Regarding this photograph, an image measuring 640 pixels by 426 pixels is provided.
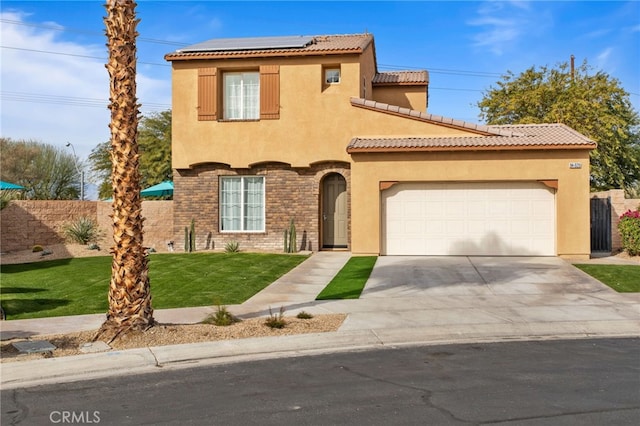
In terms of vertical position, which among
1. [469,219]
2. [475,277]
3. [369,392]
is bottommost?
[369,392]

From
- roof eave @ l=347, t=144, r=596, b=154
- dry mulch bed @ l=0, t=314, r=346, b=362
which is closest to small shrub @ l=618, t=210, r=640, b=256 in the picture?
roof eave @ l=347, t=144, r=596, b=154

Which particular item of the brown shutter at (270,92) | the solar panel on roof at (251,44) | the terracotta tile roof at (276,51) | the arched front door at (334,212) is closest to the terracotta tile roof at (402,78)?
the terracotta tile roof at (276,51)

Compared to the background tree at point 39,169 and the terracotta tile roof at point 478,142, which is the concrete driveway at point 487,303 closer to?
the terracotta tile roof at point 478,142

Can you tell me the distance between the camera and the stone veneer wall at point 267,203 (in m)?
21.7

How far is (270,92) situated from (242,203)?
4.02 m

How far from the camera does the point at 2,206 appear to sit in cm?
2214

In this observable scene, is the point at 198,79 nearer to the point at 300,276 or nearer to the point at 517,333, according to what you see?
the point at 300,276

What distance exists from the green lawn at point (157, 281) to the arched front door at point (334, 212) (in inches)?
92.1

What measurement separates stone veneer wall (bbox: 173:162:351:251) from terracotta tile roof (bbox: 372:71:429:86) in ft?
20.1

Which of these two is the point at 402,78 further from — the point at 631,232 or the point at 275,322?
the point at 275,322

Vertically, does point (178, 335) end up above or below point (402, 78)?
below

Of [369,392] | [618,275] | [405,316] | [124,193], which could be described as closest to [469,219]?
[618,275]

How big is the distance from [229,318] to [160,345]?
1626 millimetres

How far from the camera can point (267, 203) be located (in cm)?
2208
